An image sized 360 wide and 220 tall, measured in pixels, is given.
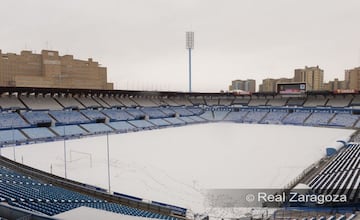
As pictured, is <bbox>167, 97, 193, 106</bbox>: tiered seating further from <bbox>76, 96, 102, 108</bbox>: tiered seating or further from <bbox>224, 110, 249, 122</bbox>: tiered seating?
<bbox>76, 96, 102, 108</bbox>: tiered seating

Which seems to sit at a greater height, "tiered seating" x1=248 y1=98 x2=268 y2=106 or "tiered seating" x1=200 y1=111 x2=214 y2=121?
"tiered seating" x1=248 y1=98 x2=268 y2=106

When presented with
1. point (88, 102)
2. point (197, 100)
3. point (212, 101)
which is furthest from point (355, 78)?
point (88, 102)

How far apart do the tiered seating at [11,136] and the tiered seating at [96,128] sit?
23.9 ft

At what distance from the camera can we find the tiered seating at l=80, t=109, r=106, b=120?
38.8 m

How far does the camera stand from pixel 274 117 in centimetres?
4762

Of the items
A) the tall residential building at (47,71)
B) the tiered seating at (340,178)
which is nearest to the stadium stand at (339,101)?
the tiered seating at (340,178)

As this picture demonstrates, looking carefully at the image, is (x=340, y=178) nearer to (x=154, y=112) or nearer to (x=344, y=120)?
(x=344, y=120)

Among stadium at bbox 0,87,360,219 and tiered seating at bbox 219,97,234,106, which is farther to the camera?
tiered seating at bbox 219,97,234,106

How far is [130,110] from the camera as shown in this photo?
45.9 metres

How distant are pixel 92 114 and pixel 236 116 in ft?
81.2

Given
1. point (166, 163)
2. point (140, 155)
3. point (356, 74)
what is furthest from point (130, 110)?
point (356, 74)

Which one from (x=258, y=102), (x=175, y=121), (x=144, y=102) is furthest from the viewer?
(x=258, y=102)

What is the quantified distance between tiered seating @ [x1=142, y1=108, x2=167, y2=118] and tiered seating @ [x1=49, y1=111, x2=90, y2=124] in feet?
36.0

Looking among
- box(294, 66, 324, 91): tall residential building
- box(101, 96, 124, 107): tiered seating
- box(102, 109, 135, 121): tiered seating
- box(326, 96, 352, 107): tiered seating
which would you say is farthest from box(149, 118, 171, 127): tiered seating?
box(294, 66, 324, 91): tall residential building
